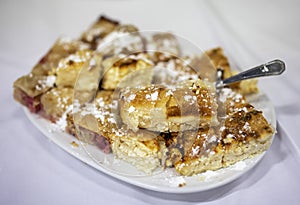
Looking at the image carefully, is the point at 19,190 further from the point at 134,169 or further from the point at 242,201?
the point at 242,201

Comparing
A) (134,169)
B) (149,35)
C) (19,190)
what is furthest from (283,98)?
(19,190)

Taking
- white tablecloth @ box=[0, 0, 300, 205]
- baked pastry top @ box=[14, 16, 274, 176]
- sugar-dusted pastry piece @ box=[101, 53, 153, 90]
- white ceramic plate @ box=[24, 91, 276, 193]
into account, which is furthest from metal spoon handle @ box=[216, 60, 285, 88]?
sugar-dusted pastry piece @ box=[101, 53, 153, 90]

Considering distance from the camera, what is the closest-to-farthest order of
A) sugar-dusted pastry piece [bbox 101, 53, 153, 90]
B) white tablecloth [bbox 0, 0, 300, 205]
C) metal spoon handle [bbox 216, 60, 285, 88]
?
white tablecloth [bbox 0, 0, 300, 205], metal spoon handle [bbox 216, 60, 285, 88], sugar-dusted pastry piece [bbox 101, 53, 153, 90]

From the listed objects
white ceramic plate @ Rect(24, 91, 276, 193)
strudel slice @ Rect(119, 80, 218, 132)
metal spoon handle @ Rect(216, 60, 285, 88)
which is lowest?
white ceramic plate @ Rect(24, 91, 276, 193)

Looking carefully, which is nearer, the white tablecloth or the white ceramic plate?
the white ceramic plate

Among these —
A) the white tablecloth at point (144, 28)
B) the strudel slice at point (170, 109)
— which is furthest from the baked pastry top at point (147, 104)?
the white tablecloth at point (144, 28)

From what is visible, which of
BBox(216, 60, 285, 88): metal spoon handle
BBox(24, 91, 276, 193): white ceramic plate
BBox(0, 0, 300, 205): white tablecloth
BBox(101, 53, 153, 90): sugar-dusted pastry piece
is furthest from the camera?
BBox(101, 53, 153, 90): sugar-dusted pastry piece

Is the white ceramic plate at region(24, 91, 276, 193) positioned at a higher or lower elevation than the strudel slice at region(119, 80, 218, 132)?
lower

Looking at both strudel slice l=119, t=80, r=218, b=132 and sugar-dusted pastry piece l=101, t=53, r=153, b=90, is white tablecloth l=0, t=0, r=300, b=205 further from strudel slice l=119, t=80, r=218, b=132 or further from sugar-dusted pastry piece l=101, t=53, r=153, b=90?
sugar-dusted pastry piece l=101, t=53, r=153, b=90
